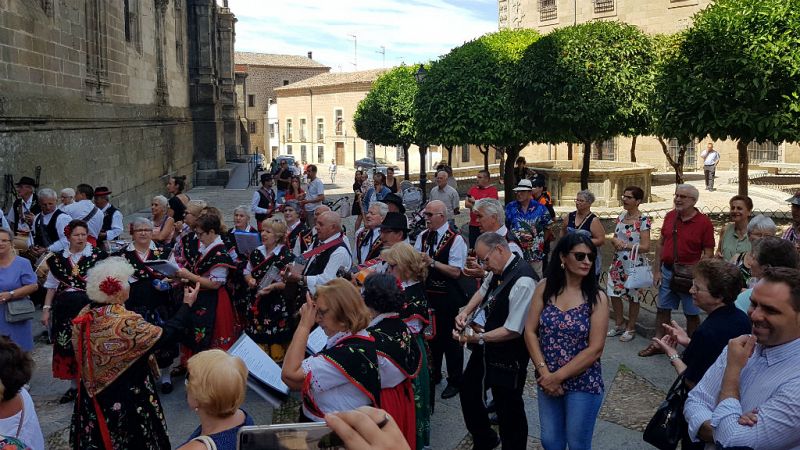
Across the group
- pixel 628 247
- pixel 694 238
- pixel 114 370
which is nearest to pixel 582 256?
pixel 114 370

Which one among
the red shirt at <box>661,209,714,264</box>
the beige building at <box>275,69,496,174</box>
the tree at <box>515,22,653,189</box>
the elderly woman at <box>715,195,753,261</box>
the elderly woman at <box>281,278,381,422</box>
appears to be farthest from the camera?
the beige building at <box>275,69,496,174</box>

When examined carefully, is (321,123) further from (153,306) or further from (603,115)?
(153,306)

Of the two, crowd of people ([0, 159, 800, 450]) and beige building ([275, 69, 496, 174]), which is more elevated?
beige building ([275, 69, 496, 174])

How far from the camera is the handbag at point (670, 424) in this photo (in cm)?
366

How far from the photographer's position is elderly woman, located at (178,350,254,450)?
303 cm

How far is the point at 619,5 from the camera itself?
38.8 metres

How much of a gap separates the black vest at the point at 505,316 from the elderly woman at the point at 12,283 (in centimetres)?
384

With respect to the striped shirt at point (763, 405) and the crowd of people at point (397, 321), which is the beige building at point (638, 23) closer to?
the crowd of people at point (397, 321)

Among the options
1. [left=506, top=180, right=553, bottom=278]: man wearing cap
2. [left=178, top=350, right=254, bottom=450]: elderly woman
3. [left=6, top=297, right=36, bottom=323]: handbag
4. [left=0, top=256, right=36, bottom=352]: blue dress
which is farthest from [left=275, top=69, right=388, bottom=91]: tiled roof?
[left=178, top=350, right=254, bottom=450]: elderly woman

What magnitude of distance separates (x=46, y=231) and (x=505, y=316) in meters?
6.39

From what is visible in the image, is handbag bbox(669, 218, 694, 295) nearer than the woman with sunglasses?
No

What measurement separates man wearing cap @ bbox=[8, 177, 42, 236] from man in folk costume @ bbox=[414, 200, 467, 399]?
5.99 metres

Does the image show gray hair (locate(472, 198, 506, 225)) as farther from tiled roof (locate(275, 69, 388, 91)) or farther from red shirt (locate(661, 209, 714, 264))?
tiled roof (locate(275, 69, 388, 91))

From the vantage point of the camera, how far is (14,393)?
135 inches
